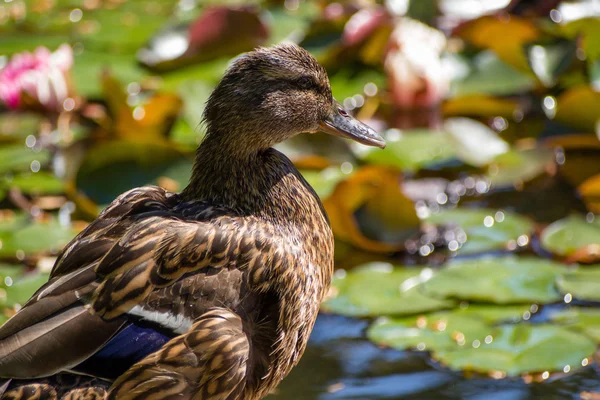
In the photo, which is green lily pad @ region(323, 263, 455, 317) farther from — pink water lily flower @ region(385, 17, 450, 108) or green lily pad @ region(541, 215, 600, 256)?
pink water lily flower @ region(385, 17, 450, 108)

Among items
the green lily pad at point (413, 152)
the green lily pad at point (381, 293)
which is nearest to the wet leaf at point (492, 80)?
the green lily pad at point (413, 152)

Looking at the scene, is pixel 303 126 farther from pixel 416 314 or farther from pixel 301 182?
pixel 416 314

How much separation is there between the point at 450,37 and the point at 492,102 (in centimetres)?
93

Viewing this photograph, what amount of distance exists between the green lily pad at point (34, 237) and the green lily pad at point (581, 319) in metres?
2.45

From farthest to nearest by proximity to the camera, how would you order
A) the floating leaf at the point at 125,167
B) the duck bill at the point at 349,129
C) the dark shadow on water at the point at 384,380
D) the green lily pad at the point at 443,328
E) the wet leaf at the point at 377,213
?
the floating leaf at the point at 125,167 < the wet leaf at the point at 377,213 < the green lily pad at the point at 443,328 < the dark shadow on water at the point at 384,380 < the duck bill at the point at 349,129

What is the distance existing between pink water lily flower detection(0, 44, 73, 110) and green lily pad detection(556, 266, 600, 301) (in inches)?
143

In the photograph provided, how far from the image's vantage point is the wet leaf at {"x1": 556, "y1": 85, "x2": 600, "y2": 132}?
5.82 metres

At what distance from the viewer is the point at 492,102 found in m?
6.20

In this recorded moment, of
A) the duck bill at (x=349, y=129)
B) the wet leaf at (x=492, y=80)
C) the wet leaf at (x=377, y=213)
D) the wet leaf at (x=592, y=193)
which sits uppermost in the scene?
the duck bill at (x=349, y=129)

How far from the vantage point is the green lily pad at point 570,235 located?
16.1 ft

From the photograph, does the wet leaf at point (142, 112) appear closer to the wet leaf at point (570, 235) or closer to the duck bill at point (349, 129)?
the duck bill at point (349, 129)

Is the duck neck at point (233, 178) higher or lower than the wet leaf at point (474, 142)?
higher

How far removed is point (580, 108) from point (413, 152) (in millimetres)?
1055

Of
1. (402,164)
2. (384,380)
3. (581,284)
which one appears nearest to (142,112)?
(402,164)
